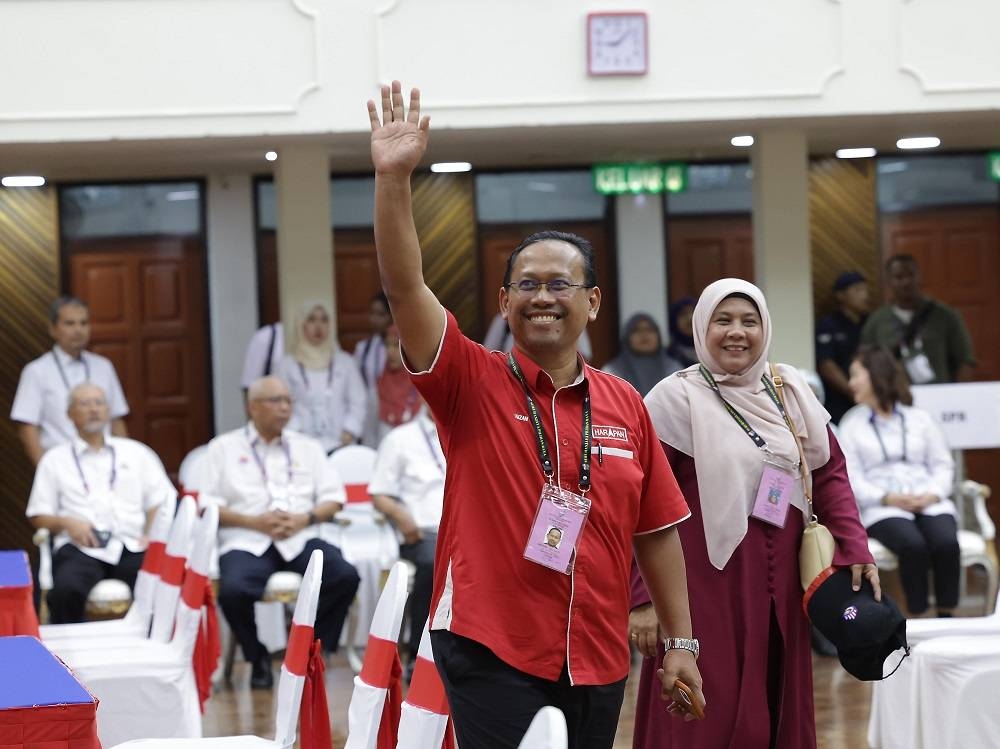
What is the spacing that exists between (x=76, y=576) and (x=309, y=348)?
2.39 m

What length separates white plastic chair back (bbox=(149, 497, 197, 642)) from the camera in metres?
5.17

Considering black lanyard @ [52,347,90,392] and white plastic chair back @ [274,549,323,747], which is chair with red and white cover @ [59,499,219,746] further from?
black lanyard @ [52,347,90,392]

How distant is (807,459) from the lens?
3525 millimetres

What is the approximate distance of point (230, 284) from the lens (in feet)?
34.4

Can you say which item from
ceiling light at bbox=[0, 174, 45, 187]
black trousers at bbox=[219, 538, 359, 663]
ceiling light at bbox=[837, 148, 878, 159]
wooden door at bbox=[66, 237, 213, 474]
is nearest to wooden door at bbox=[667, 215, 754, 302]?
ceiling light at bbox=[837, 148, 878, 159]

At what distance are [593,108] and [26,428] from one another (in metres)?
3.46

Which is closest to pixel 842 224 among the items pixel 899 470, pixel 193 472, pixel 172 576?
pixel 899 470

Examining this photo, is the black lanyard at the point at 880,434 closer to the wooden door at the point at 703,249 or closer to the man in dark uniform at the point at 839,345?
the man in dark uniform at the point at 839,345

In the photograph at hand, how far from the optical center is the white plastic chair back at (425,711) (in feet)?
9.53

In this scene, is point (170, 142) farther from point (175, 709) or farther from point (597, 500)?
point (597, 500)

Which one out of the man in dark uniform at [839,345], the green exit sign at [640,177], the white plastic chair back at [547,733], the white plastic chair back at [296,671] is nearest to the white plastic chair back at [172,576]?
the white plastic chair back at [296,671]

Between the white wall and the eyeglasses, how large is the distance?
550cm

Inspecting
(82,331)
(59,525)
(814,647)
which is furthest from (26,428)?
(814,647)

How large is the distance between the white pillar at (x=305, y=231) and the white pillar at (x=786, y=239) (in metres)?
2.48
